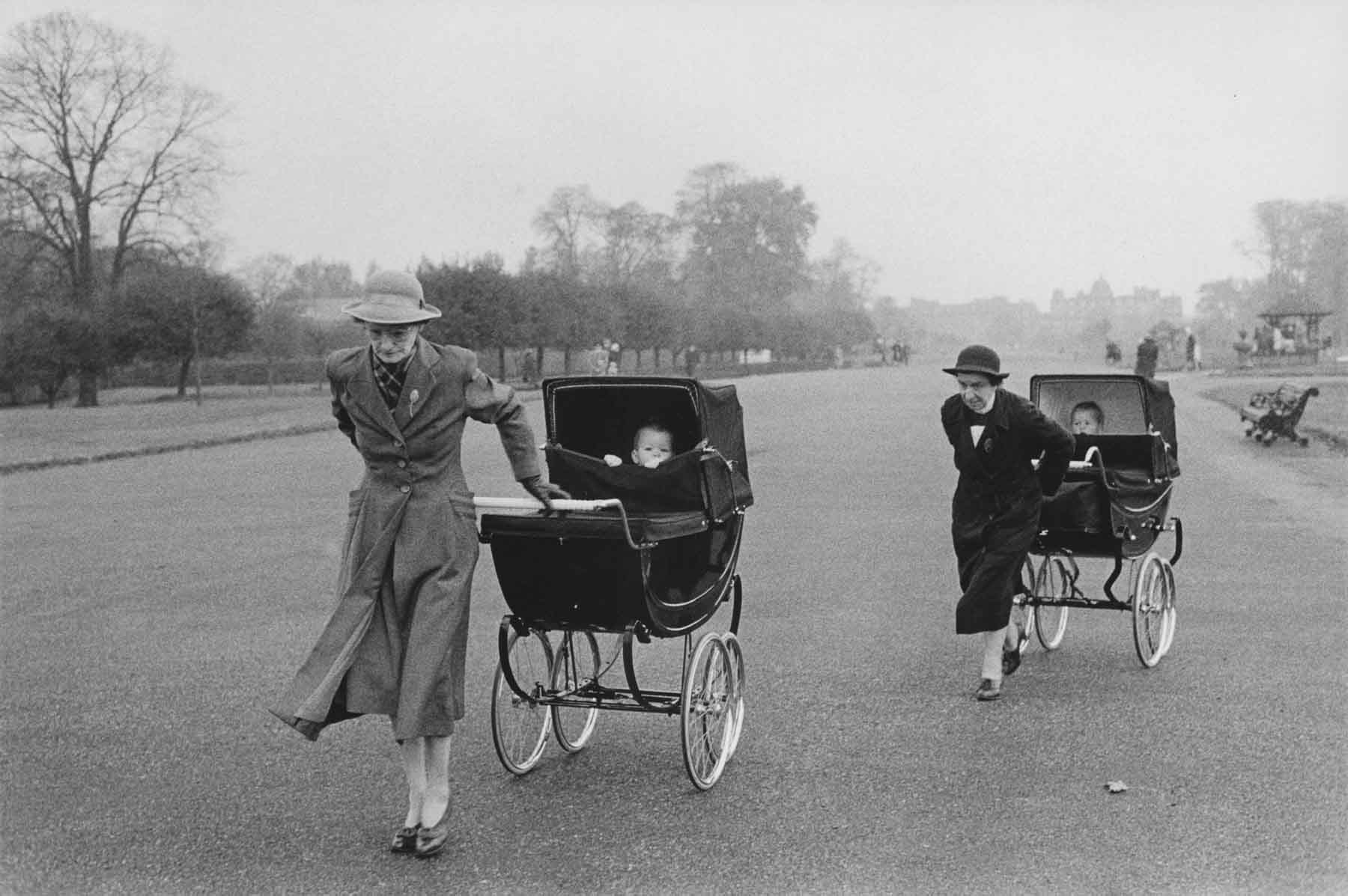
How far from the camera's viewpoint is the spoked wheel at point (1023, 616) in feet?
23.9

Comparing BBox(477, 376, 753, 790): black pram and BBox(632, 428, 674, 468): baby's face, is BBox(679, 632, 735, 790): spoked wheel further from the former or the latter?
BBox(632, 428, 674, 468): baby's face

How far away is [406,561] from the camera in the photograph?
4.56m

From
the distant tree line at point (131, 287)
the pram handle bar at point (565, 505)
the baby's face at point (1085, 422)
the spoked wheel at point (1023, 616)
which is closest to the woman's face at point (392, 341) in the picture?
the pram handle bar at point (565, 505)

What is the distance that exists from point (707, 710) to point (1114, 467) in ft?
13.7

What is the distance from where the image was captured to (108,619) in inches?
345

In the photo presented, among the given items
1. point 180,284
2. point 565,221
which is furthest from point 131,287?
point 565,221

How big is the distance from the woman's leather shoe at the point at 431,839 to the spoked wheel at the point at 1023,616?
358 centimetres

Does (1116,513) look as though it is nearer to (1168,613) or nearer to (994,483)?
(1168,613)

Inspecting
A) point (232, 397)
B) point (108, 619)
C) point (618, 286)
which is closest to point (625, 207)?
point (618, 286)

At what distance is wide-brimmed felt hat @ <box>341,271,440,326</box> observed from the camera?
458cm

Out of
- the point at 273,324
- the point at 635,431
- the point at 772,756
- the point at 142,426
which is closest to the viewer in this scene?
the point at 772,756

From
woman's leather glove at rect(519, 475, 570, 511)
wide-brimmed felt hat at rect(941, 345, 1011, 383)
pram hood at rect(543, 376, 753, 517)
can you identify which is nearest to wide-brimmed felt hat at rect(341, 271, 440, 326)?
woman's leather glove at rect(519, 475, 570, 511)

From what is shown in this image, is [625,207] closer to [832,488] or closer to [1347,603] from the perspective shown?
[832,488]

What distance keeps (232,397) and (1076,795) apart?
166 ft
